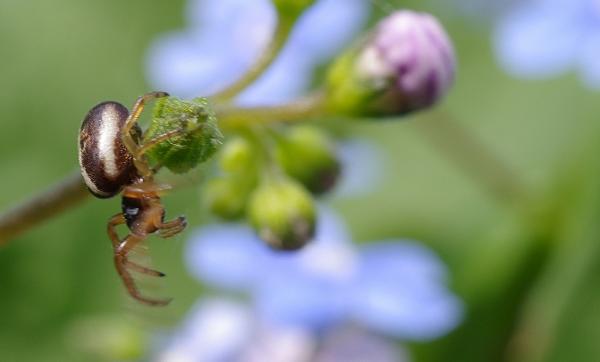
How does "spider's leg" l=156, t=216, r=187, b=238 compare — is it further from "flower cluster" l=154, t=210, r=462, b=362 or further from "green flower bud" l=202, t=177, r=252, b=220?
"flower cluster" l=154, t=210, r=462, b=362

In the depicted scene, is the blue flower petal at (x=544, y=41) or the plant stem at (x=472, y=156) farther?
the plant stem at (x=472, y=156)

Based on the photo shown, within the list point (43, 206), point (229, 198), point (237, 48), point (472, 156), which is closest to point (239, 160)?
point (229, 198)

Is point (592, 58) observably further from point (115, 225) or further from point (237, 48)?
point (115, 225)

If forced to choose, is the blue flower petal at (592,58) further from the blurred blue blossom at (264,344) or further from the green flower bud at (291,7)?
the green flower bud at (291,7)

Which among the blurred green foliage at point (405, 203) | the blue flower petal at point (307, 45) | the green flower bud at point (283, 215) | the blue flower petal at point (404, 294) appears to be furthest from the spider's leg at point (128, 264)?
the blue flower petal at point (307, 45)

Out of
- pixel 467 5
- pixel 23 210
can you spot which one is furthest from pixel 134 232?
pixel 467 5

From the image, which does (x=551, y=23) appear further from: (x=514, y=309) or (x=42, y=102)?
(x=42, y=102)
